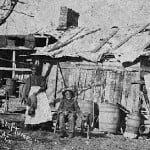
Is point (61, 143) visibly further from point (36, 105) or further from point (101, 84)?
point (101, 84)

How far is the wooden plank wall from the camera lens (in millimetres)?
13289

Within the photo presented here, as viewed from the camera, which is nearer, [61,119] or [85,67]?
[61,119]

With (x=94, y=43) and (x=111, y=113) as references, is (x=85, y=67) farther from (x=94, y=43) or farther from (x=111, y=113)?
(x=111, y=113)

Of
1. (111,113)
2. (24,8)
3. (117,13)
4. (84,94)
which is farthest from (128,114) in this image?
(24,8)

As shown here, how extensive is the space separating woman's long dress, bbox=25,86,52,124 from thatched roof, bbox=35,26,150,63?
2.24 meters

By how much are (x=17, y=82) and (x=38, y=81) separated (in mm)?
3421

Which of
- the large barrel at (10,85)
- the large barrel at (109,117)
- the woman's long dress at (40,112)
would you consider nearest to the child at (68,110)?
the woman's long dress at (40,112)

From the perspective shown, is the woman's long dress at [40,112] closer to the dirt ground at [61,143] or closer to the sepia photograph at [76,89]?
the sepia photograph at [76,89]

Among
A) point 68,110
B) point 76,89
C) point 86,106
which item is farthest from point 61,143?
point 76,89

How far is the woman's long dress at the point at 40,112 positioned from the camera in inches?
484

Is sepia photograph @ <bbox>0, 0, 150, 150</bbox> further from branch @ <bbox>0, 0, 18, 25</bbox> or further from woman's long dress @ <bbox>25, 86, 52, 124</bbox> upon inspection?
branch @ <bbox>0, 0, 18, 25</bbox>

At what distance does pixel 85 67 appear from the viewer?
14.3 meters

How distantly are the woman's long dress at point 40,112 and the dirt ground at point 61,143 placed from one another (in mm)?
779

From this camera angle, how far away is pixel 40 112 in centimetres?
1245
